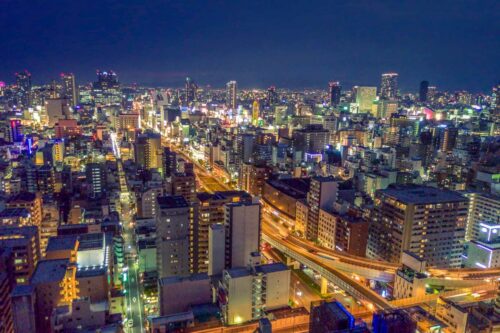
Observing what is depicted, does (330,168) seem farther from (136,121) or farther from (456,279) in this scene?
Answer: (136,121)

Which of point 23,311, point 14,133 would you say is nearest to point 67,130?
point 14,133

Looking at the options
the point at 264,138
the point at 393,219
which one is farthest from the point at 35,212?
the point at 264,138

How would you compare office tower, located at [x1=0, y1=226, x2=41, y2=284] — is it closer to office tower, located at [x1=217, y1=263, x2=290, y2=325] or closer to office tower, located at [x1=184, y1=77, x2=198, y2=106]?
office tower, located at [x1=217, y1=263, x2=290, y2=325]

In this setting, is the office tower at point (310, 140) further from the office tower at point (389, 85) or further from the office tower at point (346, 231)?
the office tower at point (389, 85)

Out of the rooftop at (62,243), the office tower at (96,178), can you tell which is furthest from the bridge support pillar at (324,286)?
the office tower at (96,178)

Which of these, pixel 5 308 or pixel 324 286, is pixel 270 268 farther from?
pixel 5 308
